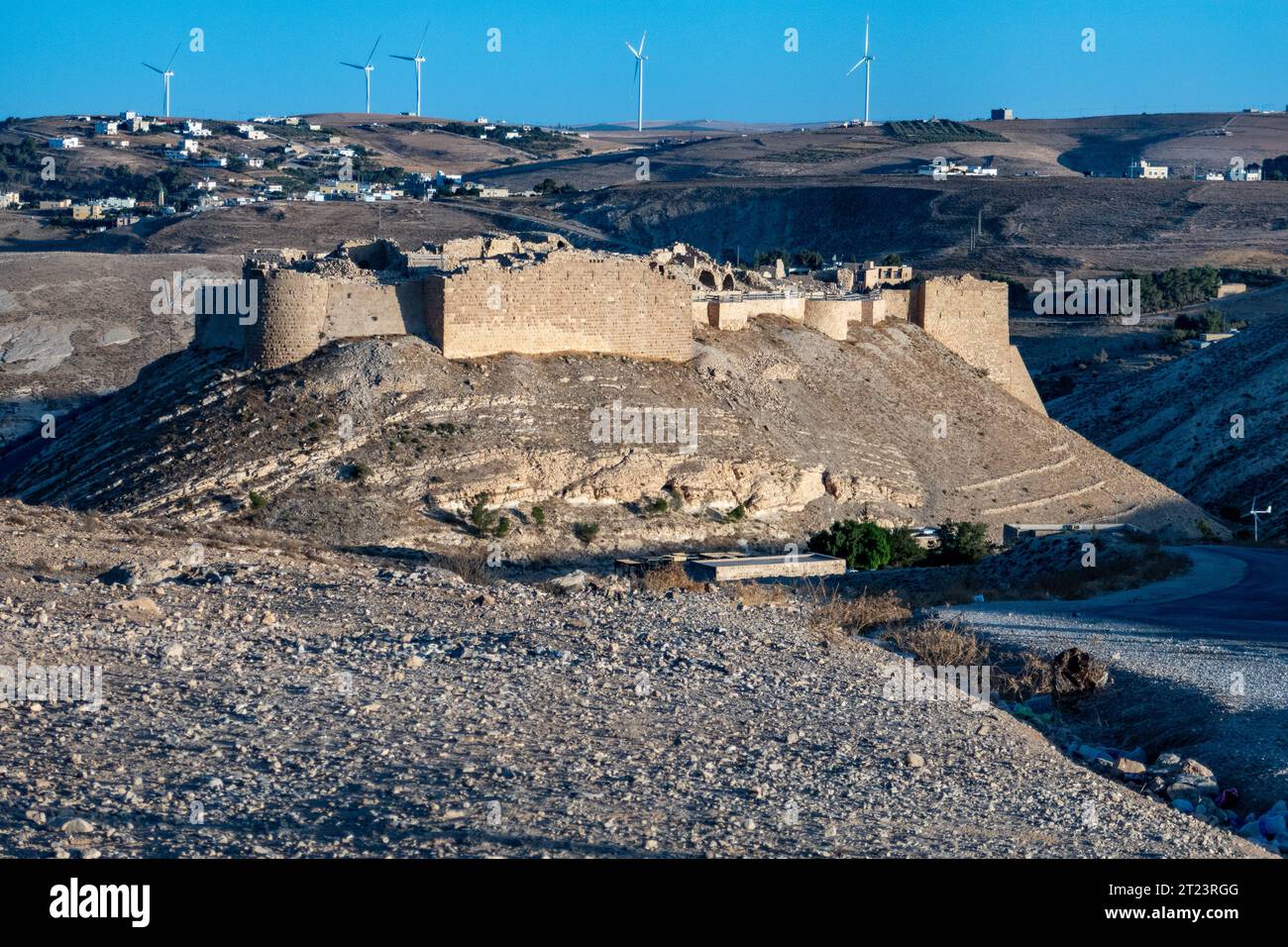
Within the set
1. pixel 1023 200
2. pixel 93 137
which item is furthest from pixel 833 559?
pixel 93 137

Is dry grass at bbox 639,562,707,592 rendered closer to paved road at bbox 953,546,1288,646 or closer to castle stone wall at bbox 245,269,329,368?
paved road at bbox 953,546,1288,646

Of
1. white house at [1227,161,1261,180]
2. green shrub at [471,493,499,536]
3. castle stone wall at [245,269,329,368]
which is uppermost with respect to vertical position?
white house at [1227,161,1261,180]

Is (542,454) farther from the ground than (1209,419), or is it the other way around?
(1209,419)

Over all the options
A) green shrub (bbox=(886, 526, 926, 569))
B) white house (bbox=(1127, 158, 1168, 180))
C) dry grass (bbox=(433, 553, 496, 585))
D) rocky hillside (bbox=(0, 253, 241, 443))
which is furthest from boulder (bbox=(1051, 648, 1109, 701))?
white house (bbox=(1127, 158, 1168, 180))

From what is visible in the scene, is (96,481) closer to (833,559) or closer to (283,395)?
(283,395)

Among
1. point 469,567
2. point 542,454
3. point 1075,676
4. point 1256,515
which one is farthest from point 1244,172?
point 1075,676

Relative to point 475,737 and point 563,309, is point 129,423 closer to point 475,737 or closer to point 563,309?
point 563,309
